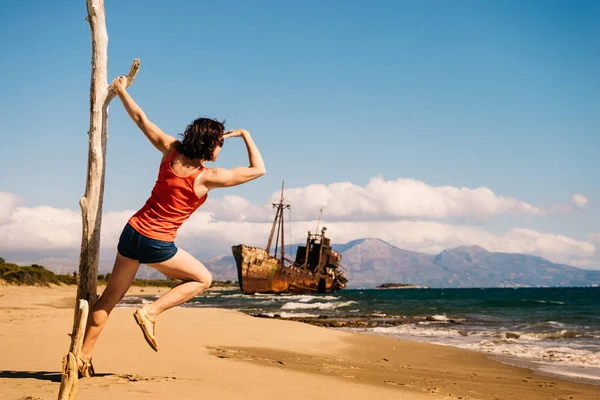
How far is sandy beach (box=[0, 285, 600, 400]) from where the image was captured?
15.5 ft

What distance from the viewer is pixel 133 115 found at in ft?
13.9

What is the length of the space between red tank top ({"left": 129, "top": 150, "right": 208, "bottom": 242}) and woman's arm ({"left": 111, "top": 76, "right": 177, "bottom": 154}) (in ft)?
0.45

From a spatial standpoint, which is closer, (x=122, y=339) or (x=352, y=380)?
(x=352, y=380)

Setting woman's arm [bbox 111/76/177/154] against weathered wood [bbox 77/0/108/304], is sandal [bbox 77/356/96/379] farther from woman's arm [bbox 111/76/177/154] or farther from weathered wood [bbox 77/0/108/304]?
woman's arm [bbox 111/76/177/154]

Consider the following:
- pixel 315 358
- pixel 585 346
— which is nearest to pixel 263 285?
pixel 585 346

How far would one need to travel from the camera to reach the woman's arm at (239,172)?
157 inches

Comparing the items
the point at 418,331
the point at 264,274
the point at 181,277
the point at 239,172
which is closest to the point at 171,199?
the point at 239,172

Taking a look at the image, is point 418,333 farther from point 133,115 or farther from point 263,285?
point 263,285

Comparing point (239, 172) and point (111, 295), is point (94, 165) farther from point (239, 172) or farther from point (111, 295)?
point (239, 172)

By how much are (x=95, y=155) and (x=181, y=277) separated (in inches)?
48.9

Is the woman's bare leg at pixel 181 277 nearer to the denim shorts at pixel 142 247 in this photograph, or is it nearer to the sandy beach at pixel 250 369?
the denim shorts at pixel 142 247

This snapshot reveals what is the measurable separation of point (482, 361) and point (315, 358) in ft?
11.2

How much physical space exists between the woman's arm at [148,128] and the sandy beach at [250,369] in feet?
6.25

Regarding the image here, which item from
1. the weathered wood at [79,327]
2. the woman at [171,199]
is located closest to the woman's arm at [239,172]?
the woman at [171,199]
